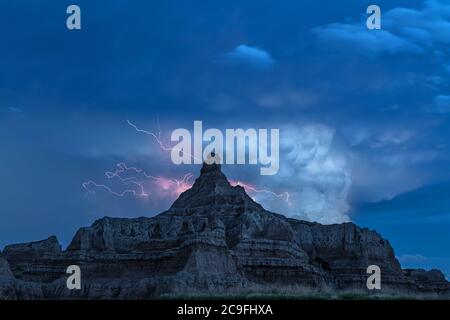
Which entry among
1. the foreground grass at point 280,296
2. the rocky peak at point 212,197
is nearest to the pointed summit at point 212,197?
the rocky peak at point 212,197

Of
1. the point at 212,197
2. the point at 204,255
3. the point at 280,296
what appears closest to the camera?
the point at 280,296

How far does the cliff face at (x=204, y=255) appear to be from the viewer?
91250 millimetres

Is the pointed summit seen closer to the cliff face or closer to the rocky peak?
the rocky peak

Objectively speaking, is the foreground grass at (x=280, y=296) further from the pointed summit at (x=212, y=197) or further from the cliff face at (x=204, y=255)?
the pointed summit at (x=212, y=197)

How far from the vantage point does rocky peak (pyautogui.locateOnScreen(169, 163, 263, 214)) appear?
124125 millimetres

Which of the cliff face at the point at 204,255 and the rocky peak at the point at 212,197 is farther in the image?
the rocky peak at the point at 212,197

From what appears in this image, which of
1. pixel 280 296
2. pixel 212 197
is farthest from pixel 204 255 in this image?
pixel 280 296

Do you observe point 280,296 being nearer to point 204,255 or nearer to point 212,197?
point 204,255

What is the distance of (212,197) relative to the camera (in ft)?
418

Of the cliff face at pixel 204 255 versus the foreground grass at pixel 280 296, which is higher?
the cliff face at pixel 204 255

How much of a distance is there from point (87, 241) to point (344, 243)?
4551cm

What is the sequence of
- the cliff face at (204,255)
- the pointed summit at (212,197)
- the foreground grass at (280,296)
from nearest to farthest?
the foreground grass at (280,296)
the cliff face at (204,255)
the pointed summit at (212,197)

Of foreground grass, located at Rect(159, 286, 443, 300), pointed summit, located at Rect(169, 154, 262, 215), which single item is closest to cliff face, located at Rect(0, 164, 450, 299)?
pointed summit, located at Rect(169, 154, 262, 215)
